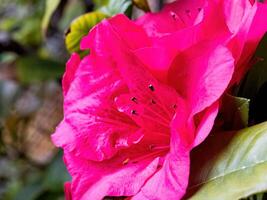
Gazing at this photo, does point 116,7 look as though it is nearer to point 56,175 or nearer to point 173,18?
point 173,18

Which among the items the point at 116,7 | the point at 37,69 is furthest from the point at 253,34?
the point at 37,69

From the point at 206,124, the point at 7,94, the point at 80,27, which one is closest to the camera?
the point at 206,124

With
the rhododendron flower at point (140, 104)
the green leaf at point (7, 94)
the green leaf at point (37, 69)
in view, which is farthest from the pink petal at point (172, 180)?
the green leaf at point (7, 94)

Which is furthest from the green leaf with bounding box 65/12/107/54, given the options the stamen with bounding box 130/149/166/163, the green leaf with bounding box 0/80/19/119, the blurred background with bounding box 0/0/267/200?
the green leaf with bounding box 0/80/19/119

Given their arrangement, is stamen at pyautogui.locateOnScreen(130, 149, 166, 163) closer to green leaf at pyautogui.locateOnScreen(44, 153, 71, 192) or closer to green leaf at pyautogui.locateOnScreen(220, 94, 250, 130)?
green leaf at pyautogui.locateOnScreen(220, 94, 250, 130)

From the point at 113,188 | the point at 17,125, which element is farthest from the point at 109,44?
the point at 17,125

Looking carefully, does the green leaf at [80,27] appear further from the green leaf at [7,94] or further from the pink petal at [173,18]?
the green leaf at [7,94]

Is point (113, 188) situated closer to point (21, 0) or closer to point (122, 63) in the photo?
point (122, 63)
